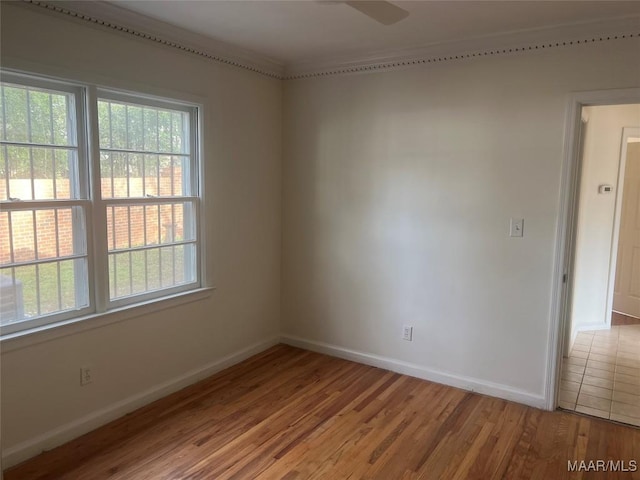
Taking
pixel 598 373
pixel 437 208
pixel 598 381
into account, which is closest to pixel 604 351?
pixel 598 373

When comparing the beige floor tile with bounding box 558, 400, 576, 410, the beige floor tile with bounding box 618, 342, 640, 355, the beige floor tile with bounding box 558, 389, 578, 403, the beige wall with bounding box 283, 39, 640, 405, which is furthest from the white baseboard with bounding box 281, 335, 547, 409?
the beige floor tile with bounding box 618, 342, 640, 355

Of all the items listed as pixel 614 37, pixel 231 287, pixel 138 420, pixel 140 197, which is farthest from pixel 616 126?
pixel 138 420

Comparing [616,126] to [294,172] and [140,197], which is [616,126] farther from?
[140,197]

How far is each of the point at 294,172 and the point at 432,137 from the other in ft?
4.20

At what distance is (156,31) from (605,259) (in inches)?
184

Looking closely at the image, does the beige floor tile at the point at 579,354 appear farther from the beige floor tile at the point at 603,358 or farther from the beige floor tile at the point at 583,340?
the beige floor tile at the point at 583,340

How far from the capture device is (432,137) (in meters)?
3.41

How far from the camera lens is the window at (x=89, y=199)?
7.97ft

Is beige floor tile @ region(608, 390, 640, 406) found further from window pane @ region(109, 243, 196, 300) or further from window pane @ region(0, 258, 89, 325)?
window pane @ region(0, 258, 89, 325)

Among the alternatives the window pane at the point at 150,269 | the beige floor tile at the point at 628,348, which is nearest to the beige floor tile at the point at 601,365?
the beige floor tile at the point at 628,348

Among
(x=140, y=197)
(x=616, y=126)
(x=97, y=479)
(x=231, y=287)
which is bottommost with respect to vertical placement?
(x=97, y=479)

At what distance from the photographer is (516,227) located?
3.14 meters

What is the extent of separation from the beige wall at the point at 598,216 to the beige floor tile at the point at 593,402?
3.78 ft

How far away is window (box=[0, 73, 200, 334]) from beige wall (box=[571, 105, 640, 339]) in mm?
3601
